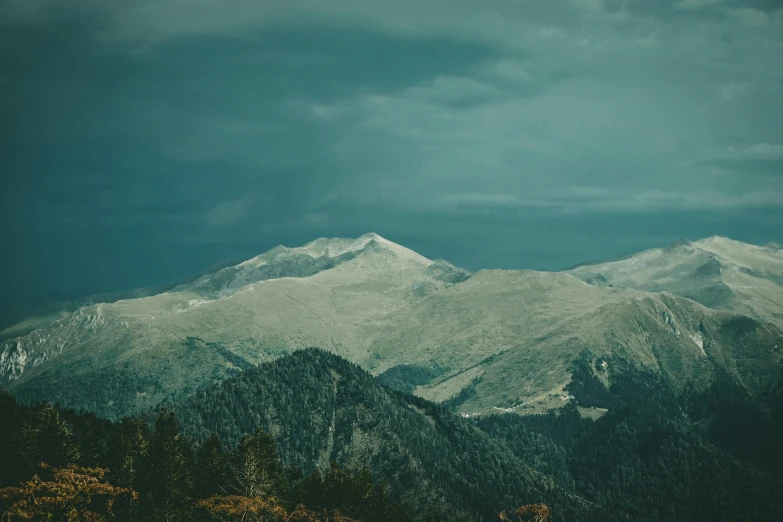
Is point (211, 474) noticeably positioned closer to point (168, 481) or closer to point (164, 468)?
point (168, 481)

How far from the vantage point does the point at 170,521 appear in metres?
142

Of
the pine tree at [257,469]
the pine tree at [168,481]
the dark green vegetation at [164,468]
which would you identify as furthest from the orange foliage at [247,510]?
the pine tree at [168,481]

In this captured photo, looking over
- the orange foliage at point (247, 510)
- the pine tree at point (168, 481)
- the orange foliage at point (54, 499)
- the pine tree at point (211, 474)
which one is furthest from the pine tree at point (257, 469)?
the orange foliage at point (54, 499)

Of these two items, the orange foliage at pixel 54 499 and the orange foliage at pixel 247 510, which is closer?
the orange foliage at pixel 54 499

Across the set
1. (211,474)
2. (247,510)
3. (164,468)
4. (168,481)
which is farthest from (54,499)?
(211,474)

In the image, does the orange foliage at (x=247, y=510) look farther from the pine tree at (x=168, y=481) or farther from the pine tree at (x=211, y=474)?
the pine tree at (x=211, y=474)

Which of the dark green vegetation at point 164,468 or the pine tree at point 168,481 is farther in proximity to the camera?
the pine tree at point 168,481

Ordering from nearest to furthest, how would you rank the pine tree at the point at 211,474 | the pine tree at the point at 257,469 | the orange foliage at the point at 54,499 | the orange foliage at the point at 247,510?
1. the orange foliage at the point at 54,499
2. the orange foliage at the point at 247,510
3. the pine tree at the point at 257,469
4. the pine tree at the point at 211,474

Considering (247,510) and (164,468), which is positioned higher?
(247,510)

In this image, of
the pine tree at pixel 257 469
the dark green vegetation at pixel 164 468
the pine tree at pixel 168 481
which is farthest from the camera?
the pine tree at pixel 168 481

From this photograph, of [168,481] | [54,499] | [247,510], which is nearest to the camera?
[54,499]

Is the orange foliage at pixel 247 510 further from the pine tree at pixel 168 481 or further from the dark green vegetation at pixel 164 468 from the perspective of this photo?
the pine tree at pixel 168 481

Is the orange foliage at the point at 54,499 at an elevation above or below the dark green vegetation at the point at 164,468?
above

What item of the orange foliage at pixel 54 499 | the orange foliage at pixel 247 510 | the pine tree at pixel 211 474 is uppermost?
the orange foliage at pixel 54 499
